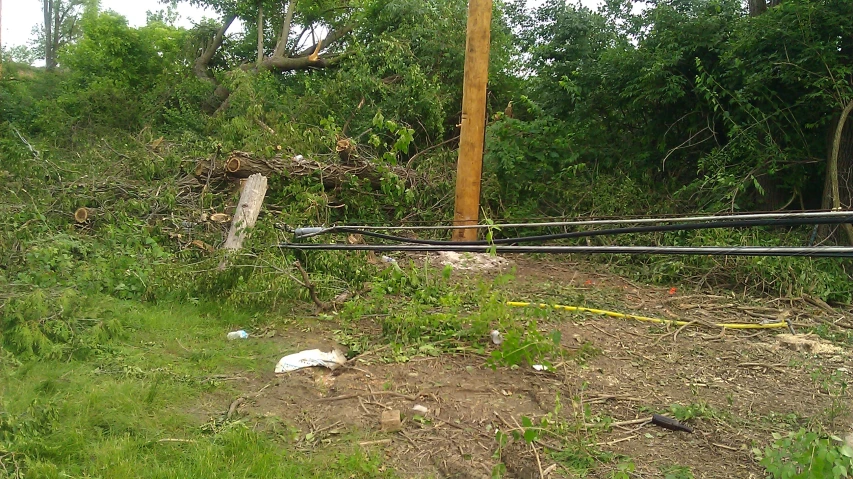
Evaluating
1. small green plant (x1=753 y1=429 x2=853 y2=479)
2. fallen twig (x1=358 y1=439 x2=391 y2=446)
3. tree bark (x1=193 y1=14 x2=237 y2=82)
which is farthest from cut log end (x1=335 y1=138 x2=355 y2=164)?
tree bark (x1=193 y1=14 x2=237 y2=82)

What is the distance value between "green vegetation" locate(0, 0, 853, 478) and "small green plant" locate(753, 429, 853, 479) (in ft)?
0.06

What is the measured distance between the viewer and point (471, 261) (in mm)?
7324

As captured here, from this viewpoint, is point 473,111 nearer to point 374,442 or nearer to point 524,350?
point 524,350

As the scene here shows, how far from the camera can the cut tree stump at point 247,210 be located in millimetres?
6478

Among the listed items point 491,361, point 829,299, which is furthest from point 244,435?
point 829,299

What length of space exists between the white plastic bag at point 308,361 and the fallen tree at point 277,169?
3.79 m

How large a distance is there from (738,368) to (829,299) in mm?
2463

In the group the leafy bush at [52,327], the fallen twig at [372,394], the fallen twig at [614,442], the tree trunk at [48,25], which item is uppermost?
the tree trunk at [48,25]

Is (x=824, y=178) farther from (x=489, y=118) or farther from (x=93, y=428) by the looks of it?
(x=93, y=428)

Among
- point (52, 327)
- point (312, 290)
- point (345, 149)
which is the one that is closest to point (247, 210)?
point (312, 290)

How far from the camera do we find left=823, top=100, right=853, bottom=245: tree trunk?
281 inches

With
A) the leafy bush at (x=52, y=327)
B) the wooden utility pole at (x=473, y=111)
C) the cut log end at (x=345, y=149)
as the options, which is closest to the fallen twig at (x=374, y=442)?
the leafy bush at (x=52, y=327)

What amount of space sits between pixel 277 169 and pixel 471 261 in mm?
2580

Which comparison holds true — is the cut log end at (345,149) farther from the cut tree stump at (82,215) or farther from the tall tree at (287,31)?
the tall tree at (287,31)
